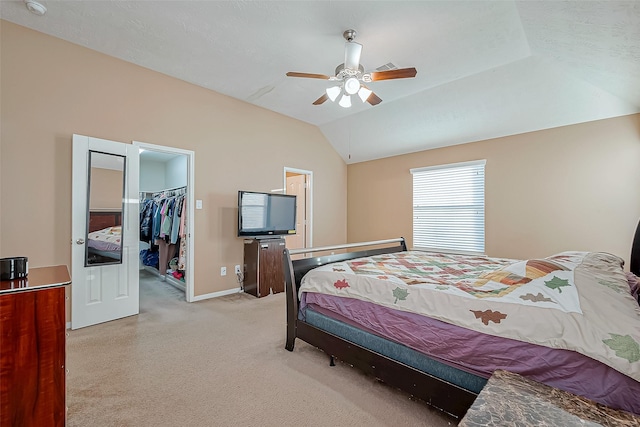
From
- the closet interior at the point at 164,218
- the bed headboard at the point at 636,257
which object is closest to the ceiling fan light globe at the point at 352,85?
the bed headboard at the point at 636,257

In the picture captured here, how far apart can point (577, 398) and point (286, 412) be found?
145cm

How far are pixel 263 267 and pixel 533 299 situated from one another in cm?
336

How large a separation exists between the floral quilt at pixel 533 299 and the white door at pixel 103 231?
97.5 inches

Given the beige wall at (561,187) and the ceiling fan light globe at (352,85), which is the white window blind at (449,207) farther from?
the ceiling fan light globe at (352,85)

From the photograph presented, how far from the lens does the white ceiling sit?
7.73 ft

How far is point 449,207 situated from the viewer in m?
4.83

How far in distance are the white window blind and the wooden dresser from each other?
488 centimetres

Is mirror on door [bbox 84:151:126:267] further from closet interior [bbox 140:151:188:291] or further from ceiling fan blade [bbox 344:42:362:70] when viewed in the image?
ceiling fan blade [bbox 344:42:362:70]

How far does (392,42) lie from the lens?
286 cm

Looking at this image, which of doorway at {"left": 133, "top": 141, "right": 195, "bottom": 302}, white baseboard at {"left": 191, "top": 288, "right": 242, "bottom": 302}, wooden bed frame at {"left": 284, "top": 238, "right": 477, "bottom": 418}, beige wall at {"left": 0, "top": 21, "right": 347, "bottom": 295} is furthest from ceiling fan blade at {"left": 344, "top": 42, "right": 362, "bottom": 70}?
white baseboard at {"left": 191, "top": 288, "right": 242, "bottom": 302}

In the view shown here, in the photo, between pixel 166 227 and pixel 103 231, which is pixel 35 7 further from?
pixel 166 227

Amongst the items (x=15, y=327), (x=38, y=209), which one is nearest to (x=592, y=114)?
(x=15, y=327)

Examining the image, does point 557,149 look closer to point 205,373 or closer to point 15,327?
point 205,373

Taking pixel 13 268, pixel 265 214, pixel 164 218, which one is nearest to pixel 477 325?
pixel 13 268
